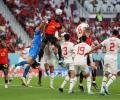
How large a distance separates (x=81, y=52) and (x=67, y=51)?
1.51 metres

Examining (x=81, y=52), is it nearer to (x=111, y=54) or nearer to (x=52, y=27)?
(x=111, y=54)

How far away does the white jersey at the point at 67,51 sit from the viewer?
22.1 meters

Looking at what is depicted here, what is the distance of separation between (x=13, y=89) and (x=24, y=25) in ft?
63.1

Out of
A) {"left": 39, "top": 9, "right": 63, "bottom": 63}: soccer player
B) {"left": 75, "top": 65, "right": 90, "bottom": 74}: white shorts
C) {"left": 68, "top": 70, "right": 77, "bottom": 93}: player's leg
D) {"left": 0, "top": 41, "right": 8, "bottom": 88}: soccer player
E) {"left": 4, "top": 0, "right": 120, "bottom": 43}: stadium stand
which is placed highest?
{"left": 4, "top": 0, "right": 120, "bottom": 43}: stadium stand

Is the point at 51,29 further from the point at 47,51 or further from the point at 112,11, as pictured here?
the point at 112,11

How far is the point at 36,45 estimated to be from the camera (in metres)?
23.5

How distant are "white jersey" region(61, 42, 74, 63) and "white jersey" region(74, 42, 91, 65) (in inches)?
44.5

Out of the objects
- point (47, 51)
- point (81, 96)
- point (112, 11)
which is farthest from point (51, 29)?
point (112, 11)

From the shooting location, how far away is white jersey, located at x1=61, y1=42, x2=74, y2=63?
22.1 metres

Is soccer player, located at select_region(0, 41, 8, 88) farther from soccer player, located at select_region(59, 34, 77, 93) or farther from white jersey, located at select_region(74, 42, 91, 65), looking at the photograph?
white jersey, located at select_region(74, 42, 91, 65)

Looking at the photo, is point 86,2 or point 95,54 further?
point 86,2

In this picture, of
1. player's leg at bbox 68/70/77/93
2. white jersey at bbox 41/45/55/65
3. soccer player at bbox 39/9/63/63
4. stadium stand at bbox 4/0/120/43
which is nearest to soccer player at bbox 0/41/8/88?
soccer player at bbox 39/9/63/63

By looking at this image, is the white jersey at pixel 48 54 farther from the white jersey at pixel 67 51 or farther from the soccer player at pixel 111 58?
the soccer player at pixel 111 58

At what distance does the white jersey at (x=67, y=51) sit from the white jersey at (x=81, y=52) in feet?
3.71
